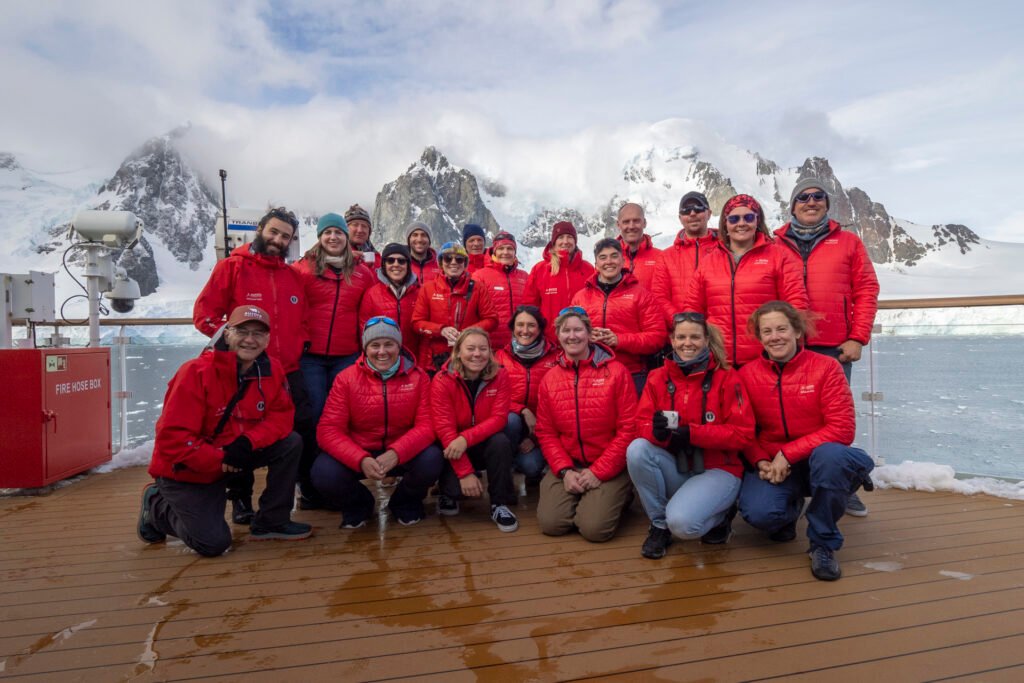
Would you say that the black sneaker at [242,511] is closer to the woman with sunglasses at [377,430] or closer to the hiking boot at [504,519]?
the woman with sunglasses at [377,430]

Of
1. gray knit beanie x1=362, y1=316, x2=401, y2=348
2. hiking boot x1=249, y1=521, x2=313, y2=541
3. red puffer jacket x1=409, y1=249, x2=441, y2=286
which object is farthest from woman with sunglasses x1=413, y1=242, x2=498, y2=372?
hiking boot x1=249, y1=521, x2=313, y2=541

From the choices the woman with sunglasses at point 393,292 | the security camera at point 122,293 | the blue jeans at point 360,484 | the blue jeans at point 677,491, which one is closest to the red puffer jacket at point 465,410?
the blue jeans at point 360,484

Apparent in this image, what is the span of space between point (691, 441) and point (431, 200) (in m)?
115

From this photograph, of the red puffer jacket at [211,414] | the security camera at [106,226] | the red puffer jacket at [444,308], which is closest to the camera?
the red puffer jacket at [211,414]

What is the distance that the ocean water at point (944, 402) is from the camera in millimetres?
4352

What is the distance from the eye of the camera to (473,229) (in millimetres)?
5555

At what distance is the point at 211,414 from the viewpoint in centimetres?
286

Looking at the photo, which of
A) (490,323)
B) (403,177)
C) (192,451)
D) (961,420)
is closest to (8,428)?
(192,451)

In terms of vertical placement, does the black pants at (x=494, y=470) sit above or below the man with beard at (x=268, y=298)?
below

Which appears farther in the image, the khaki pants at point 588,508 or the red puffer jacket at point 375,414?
the red puffer jacket at point 375,414

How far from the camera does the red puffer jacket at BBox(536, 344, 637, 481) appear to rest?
312 centimetres

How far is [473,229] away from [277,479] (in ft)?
10.3

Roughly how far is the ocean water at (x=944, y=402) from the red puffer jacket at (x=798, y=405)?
1780 millimetres

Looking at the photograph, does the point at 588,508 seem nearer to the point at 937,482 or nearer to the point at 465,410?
the point at 465,410
